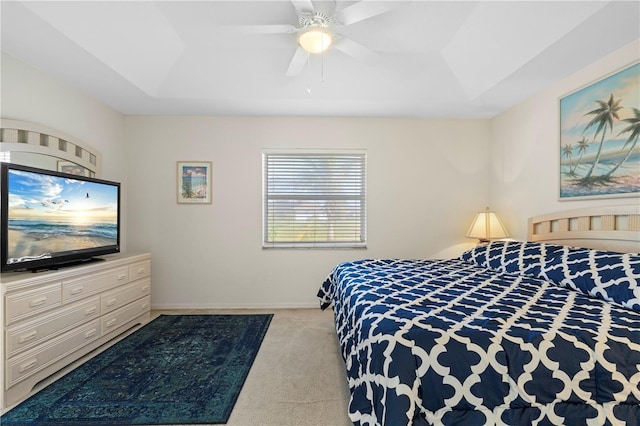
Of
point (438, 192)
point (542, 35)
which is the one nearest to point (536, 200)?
point (438, 192)

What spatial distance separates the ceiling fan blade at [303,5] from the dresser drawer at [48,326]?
260 cm

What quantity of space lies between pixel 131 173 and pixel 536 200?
4.56 m

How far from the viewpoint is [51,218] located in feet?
7.44

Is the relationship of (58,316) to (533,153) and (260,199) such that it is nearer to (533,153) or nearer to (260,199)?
(260,199)

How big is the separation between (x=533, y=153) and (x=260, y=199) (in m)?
3.02

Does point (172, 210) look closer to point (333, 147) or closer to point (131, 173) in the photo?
point (131, 173)

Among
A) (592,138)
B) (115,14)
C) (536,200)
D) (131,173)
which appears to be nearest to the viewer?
(115,14)

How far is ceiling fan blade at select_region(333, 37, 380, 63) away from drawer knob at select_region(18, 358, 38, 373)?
9.63ft

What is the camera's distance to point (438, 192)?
3.73 m

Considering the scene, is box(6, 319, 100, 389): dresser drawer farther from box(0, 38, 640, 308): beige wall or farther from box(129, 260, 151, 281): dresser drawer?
box(0, 38, 640, 308): beige wall

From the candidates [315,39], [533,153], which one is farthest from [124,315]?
[533,153]

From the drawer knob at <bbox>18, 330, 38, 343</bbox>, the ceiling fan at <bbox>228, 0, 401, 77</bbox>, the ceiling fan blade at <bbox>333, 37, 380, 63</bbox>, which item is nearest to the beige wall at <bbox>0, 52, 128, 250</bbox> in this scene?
the drawer knob at <bbox>18, 330, 38, 343</bbox>

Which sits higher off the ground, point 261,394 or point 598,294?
point 598,294

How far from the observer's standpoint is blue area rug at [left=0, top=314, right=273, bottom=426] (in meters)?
1.69
